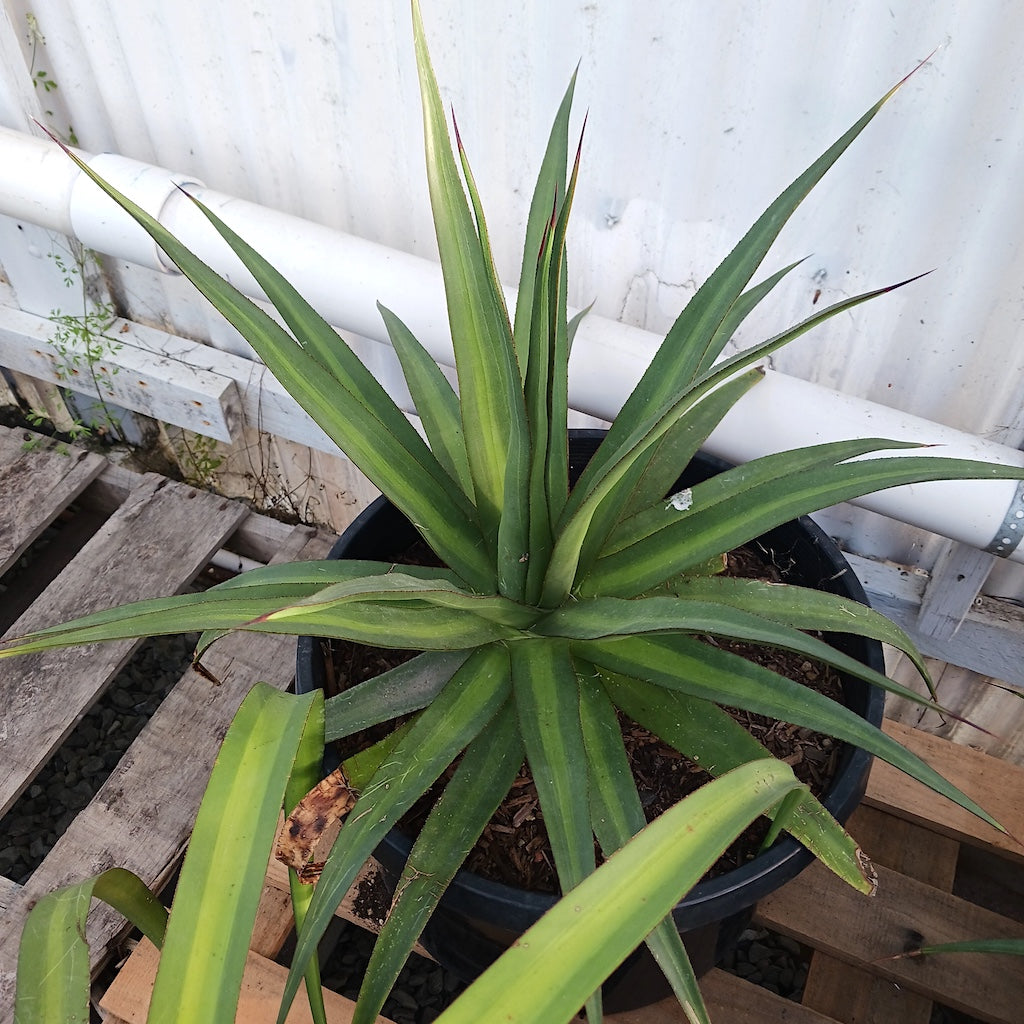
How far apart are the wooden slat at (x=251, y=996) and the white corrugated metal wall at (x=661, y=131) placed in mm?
816

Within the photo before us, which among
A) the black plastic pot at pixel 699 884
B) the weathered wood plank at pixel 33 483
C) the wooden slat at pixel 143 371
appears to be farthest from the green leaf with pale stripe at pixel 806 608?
the weathered wood plank at pixel 33 483

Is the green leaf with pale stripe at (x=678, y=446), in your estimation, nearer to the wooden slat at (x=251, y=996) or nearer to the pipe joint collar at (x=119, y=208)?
the wooden slat at (x=251, y=996)

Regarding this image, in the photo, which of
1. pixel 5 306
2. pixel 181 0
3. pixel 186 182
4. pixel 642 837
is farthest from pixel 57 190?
pixel 642 837

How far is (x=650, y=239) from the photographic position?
104cm

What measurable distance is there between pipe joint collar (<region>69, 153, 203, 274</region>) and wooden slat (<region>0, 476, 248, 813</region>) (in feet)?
1.31

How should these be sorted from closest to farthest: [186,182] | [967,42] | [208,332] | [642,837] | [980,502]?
[642,837] < [967,42] < [980,502] < [186,182] < [208,332]

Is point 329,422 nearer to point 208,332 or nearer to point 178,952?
point 178,952

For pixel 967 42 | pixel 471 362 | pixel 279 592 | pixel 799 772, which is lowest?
pixel 799 772

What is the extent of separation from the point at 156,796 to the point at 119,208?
73cm

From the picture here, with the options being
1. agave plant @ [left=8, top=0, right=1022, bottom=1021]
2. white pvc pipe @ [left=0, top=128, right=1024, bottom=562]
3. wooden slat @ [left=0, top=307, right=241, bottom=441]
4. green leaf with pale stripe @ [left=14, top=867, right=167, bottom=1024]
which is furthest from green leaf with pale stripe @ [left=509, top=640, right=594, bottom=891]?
wooden slat @ [left=0, top=307, right=241, bottom=441]

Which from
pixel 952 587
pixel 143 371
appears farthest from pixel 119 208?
pixel 952 587

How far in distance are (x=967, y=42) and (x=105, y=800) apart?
1.22 metres

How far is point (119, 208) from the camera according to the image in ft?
3.76

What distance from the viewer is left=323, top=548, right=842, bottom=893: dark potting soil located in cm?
75
